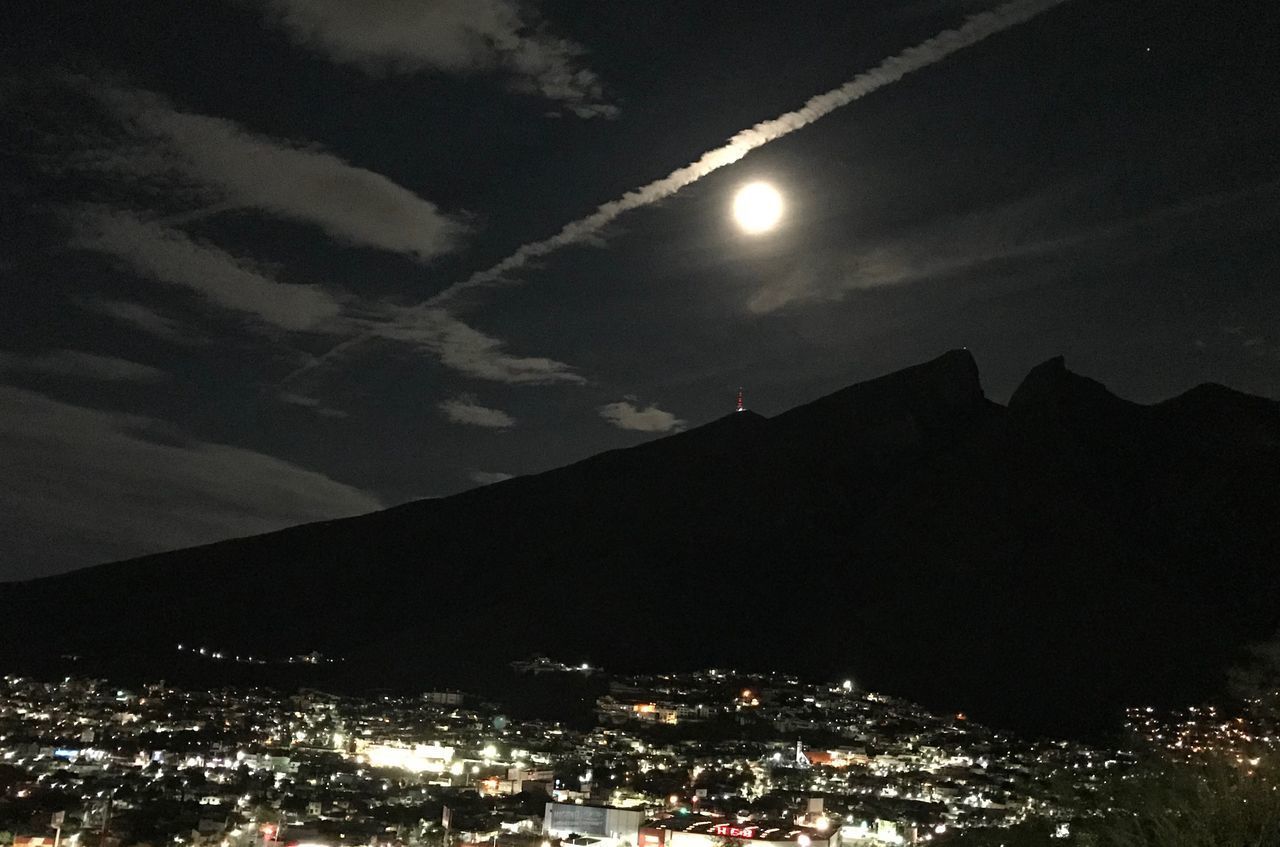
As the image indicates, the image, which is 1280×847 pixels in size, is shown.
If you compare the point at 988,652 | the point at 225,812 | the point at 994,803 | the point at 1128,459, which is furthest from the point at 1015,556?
the point at 225,812

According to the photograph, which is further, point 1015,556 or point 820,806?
point 1015,556

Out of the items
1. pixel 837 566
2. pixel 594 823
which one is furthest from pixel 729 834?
pixel 837 566

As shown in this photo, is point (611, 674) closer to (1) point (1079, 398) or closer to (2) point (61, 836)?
(2) point (61, 836)

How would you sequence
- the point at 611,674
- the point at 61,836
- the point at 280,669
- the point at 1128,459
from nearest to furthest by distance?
the point at 61,836
the point at 611,674
the point at 280,669
the point at 1128,459

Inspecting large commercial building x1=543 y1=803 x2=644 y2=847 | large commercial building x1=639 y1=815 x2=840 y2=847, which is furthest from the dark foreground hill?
large commercial building x1=543 y1=803 x2=644 y2=847

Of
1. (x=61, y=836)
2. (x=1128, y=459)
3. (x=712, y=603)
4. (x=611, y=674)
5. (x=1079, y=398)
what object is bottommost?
(x=61, y=836)

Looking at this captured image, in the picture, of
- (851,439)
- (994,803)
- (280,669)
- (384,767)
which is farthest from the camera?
(851,439)

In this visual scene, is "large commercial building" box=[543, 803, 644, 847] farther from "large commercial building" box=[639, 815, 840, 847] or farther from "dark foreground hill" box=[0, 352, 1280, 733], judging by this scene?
"dark foreground hill" box=[0, 352, 1280, 733]

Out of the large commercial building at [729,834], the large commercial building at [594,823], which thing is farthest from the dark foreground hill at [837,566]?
the large commercial building at [594,823]
